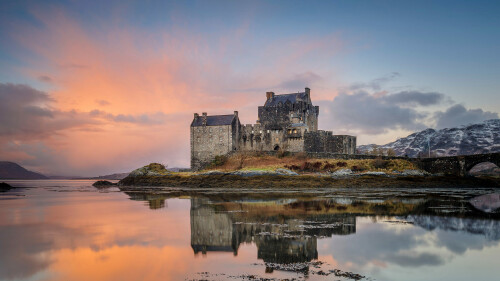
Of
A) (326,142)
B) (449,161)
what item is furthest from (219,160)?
(449,161)

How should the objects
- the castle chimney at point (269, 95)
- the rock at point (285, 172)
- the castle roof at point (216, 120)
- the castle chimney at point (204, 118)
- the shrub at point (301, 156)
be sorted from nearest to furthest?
the rock at point (285, 172)
the shrub at point (301, 156)
the castle roof at point (216, 120)
the castle chimney at point (204, 118)
the castle chimney at point (269, 95)

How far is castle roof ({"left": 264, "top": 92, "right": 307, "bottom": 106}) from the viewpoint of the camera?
A: 54562 millimetres

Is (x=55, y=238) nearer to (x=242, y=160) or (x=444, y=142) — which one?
(x=242, y=160)

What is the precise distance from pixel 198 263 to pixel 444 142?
172 meters

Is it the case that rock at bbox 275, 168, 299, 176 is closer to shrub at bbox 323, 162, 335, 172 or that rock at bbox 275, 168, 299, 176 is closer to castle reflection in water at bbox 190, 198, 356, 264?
shrub at bbox 323, 162, 335, 172

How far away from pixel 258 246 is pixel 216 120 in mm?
44597

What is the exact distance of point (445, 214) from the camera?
16.8m

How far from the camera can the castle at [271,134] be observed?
50.9m

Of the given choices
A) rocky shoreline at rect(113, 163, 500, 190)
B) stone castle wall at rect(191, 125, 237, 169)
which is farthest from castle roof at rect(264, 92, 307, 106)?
rocky shoreline at rect(113, 163, 500, 190)

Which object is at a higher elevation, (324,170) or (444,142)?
(444,142)

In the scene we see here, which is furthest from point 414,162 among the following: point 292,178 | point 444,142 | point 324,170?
point 444,142

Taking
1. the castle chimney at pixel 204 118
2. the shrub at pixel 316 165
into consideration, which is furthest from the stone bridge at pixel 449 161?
the castle chimney at pixel 204 118

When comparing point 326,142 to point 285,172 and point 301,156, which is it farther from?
point 285,172

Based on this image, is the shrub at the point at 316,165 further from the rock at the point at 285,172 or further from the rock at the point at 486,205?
the rock at the point at 486,205
